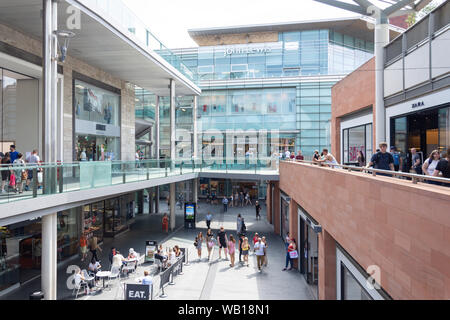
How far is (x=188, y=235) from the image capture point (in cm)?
2089

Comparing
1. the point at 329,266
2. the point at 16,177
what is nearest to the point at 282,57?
the point at 329,266

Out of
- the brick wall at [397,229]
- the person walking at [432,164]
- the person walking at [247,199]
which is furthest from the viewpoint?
the person walking at [247,199]

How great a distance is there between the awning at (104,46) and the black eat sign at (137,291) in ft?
30.9

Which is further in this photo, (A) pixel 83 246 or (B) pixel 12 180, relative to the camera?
(A) pixel 83 246

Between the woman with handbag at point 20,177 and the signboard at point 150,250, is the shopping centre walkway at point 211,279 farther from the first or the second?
the woman with handbag at point 20,177

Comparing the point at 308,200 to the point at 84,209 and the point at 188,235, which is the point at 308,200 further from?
the point at 84,209

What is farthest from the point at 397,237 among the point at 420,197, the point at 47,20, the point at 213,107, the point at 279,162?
the point at 213,107

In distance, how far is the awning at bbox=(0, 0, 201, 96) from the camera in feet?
36.4

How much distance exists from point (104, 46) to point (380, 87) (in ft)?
40.1

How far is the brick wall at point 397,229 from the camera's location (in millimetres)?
3717

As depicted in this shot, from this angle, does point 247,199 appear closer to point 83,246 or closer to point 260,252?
point 260,252

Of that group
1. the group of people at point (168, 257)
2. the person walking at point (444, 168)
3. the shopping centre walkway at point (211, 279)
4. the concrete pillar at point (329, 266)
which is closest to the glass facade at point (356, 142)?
the shopping centre walkway at point (211, 279)

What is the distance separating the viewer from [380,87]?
1248cm
